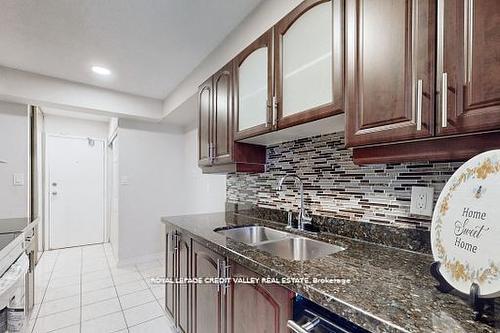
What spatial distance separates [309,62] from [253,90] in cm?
45

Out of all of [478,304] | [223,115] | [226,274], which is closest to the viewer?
[478,304]

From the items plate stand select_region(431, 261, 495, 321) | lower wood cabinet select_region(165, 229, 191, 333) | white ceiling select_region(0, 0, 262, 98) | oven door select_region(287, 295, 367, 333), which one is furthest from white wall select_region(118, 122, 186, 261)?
plate stand select_region(431, 261, 495, 321)

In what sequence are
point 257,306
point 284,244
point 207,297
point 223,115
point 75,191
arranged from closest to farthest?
point 257,306 < point 207,297 < point 284,244 < point 223,115 < point 75,191

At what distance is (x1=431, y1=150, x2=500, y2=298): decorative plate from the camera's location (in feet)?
1.82

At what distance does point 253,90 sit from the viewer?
1.53 m

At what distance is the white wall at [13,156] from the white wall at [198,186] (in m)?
1.87

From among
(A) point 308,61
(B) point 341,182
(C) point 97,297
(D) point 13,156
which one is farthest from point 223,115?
(D) point 13,156

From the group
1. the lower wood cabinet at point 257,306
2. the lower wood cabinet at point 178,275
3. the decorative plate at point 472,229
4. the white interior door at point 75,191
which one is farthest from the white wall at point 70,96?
the decorative plate at point 472,229

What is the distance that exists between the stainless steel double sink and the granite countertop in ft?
0.46

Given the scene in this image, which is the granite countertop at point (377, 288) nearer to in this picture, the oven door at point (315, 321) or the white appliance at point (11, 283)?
the oven door at point (315, 321)

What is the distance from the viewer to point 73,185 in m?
4.16

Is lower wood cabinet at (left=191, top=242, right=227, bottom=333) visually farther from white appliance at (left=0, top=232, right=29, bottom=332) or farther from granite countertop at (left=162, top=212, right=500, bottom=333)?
white appliance at (left=0, top=232, right=29, bottom=332)

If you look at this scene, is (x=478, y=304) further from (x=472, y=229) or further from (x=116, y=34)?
(x=116, y=34)

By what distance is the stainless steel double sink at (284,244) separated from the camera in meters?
1.27
